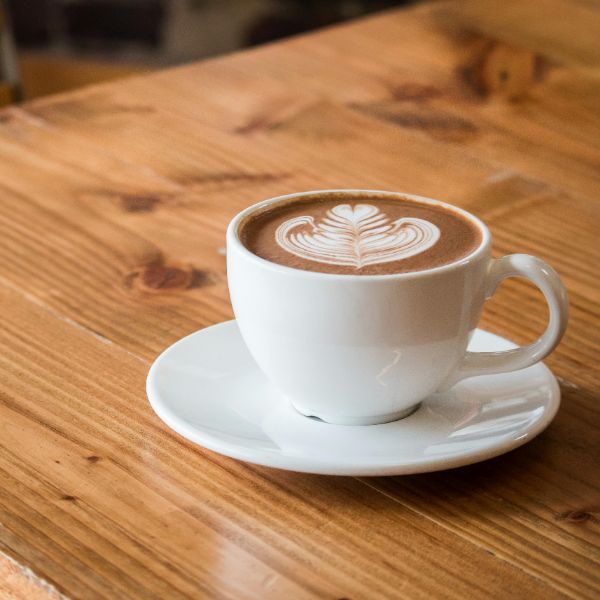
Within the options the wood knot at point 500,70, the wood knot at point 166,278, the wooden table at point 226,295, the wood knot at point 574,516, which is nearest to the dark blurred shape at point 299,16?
the wooden table at point 226,295

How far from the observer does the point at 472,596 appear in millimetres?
394

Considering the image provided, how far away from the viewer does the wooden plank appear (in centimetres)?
40

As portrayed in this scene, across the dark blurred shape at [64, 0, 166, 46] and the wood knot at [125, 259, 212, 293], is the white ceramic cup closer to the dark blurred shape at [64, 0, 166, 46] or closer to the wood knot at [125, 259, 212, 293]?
the wood knot at [125, 259, 212, 293]

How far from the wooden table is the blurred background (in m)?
1.79

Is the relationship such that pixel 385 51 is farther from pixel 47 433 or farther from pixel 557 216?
pixel 47 433

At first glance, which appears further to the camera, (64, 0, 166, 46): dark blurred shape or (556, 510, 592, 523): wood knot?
(64, 0, 166, 46): dark blurred shape

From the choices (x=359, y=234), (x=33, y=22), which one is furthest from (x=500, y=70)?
(x=33, y=22)

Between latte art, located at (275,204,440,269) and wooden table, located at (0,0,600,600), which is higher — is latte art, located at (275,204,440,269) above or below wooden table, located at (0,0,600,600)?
above

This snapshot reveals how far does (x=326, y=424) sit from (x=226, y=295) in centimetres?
18

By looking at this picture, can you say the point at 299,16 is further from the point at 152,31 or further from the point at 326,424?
the point at 326,424

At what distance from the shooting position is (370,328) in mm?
466

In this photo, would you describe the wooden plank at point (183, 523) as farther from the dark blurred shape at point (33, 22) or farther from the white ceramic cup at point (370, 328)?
the dark blurred shape at point (33, 22)

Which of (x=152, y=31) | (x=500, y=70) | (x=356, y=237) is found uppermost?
(x=356, y=237)

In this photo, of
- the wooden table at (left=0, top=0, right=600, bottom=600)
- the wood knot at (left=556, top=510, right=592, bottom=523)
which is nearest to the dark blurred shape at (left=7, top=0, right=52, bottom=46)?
the wooden table at (left=0, top=0, right=600, bottom=600)
